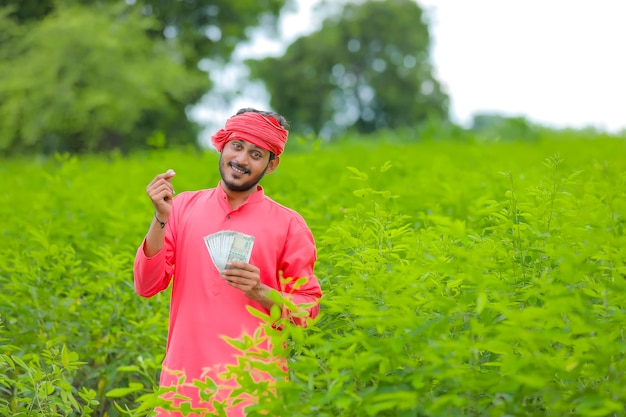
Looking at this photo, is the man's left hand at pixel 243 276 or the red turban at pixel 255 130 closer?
the man's left hand at pixel 243 276

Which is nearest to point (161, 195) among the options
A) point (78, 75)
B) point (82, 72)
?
point (78, 75)

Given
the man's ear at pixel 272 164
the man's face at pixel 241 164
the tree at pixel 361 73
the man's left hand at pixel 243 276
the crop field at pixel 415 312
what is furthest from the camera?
the tree at pixel 361 73

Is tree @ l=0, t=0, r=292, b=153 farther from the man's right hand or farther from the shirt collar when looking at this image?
the man's right hand

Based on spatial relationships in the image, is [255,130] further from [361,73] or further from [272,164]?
[361,73]

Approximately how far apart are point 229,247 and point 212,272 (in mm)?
143

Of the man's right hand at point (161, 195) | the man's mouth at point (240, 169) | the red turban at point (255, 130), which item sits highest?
the red turban at point (255, 130)

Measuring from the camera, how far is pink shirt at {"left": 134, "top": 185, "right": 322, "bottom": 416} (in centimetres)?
337

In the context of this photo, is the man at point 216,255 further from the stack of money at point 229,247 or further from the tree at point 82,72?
the tree at point 82,72

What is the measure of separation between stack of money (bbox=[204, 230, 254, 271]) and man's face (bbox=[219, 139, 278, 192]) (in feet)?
0.72

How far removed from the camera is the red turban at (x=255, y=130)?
3518mm

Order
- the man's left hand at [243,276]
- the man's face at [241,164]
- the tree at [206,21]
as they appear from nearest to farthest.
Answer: the man's left hand at [243,276] → the man's face at [241,164] → the tree at [206,21]

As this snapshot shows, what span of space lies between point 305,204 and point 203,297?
→ 3.23m

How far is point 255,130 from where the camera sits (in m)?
3.52

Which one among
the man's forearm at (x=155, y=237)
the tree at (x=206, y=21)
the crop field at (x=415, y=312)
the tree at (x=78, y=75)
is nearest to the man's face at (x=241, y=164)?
the man's forearm at (x=155, y=237)
